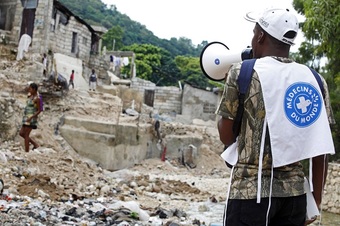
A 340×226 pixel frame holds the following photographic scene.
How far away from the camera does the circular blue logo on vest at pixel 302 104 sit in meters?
2.14

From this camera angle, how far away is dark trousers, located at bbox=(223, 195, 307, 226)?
208 cm

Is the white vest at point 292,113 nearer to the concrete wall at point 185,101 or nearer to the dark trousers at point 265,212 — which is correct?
A: the dark trousers at point 265,212

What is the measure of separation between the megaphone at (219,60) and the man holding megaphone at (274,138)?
387mm

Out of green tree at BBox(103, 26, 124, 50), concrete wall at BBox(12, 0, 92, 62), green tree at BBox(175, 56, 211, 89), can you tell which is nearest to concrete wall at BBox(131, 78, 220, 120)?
concrete wall at BBox(12, 0, 92, 62)

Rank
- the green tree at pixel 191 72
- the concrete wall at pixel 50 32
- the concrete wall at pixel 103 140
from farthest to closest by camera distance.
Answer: the green tree at pixel 191 72
the concrete wall at pixel 50 32
the concrete wall at pixel 103 140

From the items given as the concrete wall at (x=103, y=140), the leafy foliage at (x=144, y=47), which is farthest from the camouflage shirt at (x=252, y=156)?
the leafy foliage at (x=144, y=47)

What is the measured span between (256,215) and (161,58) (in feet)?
164

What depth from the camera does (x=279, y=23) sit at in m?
2.22

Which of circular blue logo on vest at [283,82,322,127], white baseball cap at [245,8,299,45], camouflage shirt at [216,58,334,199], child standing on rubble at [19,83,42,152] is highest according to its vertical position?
white baseball cap at [245,8,299,45]

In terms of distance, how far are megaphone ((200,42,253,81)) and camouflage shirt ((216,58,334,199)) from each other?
18.0 inches

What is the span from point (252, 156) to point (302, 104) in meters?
0.31

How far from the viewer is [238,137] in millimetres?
2188

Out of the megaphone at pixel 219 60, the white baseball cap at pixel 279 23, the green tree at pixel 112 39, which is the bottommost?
the megaphone at pixel 219 60

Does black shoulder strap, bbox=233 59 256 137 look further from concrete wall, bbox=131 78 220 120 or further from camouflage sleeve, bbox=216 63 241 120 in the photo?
concrete wall, bbox=131 78 220 120
